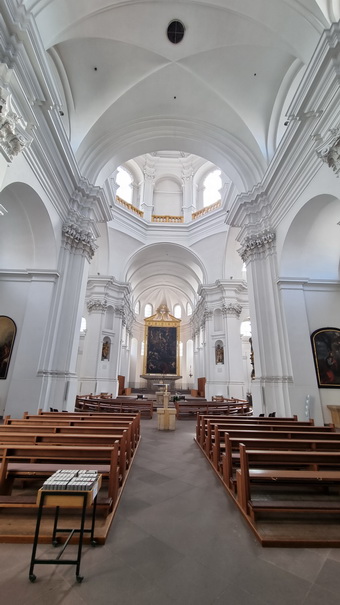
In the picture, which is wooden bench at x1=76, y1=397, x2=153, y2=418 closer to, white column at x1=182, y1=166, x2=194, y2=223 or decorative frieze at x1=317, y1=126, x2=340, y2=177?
decorative frieze at x1=317, y1=126, x2=340, y2=177

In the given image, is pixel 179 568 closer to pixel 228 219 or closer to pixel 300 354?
pixel 300 354

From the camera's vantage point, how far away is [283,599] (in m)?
1.67

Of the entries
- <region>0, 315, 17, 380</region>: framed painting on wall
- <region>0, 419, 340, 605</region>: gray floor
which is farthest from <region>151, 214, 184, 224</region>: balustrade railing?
<region>0, 419, 340, 605</region>: gray floor

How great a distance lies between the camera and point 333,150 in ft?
16.4

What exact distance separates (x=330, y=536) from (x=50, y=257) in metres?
8.14

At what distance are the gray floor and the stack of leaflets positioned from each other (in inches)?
22.4

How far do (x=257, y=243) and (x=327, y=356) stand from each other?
13.1 ft

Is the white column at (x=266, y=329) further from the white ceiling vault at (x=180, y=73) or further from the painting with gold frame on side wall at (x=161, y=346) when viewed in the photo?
the painting with gold frame on side wall at (x=161, y=346)

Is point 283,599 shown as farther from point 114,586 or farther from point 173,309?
point 173,309

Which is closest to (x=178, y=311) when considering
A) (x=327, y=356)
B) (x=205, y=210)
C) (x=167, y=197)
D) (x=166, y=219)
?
(x=166, y=219)

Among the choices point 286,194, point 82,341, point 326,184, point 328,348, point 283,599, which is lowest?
point 283,599

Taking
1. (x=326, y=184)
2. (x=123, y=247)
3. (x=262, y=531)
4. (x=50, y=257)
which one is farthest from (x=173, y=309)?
(x=262, y=531)

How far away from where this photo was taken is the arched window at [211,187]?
19.3m

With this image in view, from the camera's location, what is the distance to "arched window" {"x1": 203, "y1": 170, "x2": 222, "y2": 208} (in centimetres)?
1934
